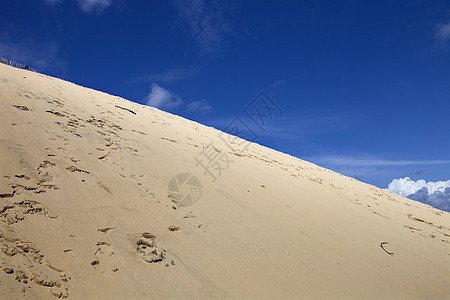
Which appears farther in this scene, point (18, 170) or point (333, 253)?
point (333, 253)

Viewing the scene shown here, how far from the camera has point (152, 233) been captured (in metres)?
2.52

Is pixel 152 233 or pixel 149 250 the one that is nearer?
pixel 149 250

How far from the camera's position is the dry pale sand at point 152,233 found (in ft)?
6.25

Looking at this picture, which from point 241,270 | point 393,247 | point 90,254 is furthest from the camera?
point 393,247

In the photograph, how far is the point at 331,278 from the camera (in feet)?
9.19

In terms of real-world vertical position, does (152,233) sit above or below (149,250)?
above

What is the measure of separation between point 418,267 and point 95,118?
20.6ft

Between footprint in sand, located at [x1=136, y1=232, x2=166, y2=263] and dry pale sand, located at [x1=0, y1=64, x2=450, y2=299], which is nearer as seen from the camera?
dry pale sand, located at [x1=0, y1=64, x2=450, y2=299]

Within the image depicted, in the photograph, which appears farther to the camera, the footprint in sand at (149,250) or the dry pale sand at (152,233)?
the footprint in sand at (149,250)

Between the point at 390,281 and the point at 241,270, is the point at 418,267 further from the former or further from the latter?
the point at 241,270

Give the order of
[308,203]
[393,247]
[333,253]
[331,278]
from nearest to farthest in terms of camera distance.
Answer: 1. [331,278]
2. [333,253]
3. [393,247]
4. [308,203]

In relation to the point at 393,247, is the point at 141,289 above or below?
below

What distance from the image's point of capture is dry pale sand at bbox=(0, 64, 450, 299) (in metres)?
1.91

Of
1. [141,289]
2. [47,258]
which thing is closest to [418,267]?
[141,289]
